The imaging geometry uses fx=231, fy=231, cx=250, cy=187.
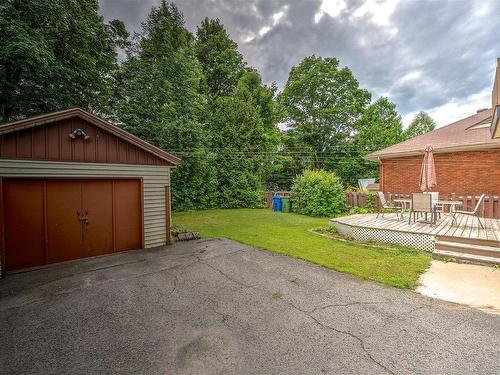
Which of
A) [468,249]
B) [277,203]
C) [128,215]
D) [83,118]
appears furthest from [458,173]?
[83,118]

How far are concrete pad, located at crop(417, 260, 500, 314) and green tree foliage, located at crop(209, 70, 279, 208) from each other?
1274 centimetres

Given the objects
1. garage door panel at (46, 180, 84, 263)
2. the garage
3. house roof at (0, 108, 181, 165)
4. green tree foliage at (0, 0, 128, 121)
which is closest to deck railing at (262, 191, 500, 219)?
house roof at (0, 108, 181, 165)

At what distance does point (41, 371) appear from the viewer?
2.31 metres

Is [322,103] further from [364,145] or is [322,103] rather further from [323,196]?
[323,196]

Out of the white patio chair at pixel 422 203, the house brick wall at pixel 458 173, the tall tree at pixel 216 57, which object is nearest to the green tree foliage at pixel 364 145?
the house brick wall at pixel 458 173

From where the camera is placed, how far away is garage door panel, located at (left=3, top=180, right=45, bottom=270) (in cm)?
509

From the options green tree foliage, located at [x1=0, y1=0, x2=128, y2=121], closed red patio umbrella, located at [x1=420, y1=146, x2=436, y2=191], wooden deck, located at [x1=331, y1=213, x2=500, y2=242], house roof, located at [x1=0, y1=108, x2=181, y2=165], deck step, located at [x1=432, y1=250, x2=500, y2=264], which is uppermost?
green tree foliage, located at [x1=0, y1=0, x2=128, y2=121]

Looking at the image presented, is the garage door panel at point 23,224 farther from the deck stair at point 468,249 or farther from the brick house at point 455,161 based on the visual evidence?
the brick house at point 455,161

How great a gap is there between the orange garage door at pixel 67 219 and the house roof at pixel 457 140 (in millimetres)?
13012

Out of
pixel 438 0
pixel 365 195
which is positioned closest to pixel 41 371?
pixel 365 195

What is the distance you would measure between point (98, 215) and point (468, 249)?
9340mm

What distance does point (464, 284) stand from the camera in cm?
416

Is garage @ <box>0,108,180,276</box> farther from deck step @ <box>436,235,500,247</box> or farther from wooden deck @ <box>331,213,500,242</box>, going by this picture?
deck step @ <box>436,235,500,247</box>

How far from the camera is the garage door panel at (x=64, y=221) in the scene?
561cm
